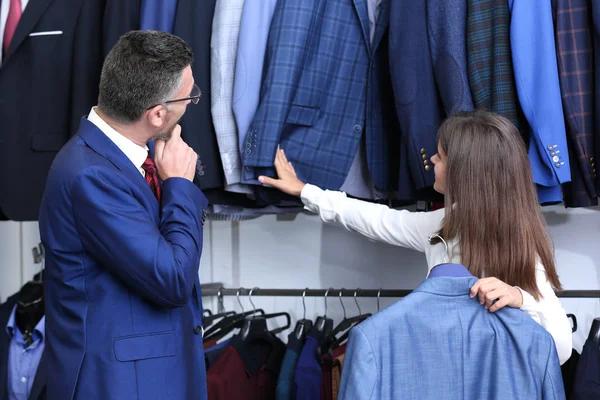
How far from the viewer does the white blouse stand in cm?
181

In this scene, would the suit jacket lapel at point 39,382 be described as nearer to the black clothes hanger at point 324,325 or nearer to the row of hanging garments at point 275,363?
the row of hanging garments at point 275,363

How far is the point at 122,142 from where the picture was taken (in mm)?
1745

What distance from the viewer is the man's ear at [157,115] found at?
5.62 feet

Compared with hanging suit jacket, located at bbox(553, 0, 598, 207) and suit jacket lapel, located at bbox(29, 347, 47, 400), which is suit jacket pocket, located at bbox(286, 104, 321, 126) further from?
suit jacket lapel, located at bbox(29, 347, 47, 400)

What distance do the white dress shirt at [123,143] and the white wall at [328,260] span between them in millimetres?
1240

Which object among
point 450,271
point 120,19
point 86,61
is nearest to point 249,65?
point 120,19

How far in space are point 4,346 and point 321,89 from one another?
1367mm

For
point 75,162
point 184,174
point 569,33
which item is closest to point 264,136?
point 184,174

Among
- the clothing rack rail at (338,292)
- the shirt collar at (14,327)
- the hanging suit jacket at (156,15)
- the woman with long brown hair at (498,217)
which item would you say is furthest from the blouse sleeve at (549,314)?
the shirt collar at (14,327)

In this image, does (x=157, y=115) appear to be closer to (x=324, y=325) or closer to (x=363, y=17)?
(x=363, y=17)

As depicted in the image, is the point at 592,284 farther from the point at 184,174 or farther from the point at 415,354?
the point at 184,174

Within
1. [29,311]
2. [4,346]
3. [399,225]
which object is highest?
[399,225]

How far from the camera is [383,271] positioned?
2869 mm

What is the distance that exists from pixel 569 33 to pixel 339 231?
1127mm
